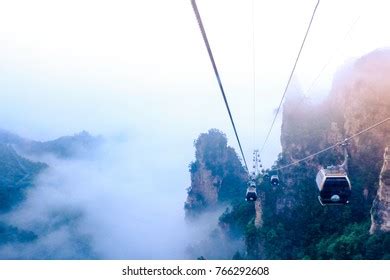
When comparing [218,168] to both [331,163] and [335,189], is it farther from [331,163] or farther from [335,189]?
[335,189]

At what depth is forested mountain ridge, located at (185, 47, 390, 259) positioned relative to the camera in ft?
66.6

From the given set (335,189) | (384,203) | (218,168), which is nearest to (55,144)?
(218,168)

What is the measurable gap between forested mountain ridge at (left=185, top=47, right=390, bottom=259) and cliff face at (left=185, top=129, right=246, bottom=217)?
1393 cm

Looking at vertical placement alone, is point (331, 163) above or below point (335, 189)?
above

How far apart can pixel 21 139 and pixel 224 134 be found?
3551 inches

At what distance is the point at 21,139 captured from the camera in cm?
11312

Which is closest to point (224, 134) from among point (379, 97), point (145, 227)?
point (379, 97)

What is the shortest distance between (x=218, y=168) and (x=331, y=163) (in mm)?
25077

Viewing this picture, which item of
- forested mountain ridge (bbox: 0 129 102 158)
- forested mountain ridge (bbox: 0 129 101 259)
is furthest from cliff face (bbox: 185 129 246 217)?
forested mountain ridge (bbox: 0 129 102 158)

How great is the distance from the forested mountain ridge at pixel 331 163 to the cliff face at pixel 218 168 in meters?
13.9

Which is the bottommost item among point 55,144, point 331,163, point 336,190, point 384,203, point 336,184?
point 336,190

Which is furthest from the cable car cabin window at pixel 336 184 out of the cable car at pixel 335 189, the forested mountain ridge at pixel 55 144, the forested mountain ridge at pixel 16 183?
the forested mountain ridge at pixel 55 144

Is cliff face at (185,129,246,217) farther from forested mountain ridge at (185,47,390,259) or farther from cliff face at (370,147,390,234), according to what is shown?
cliff face at (370,147,390,234)

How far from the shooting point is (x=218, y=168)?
53.6 m
